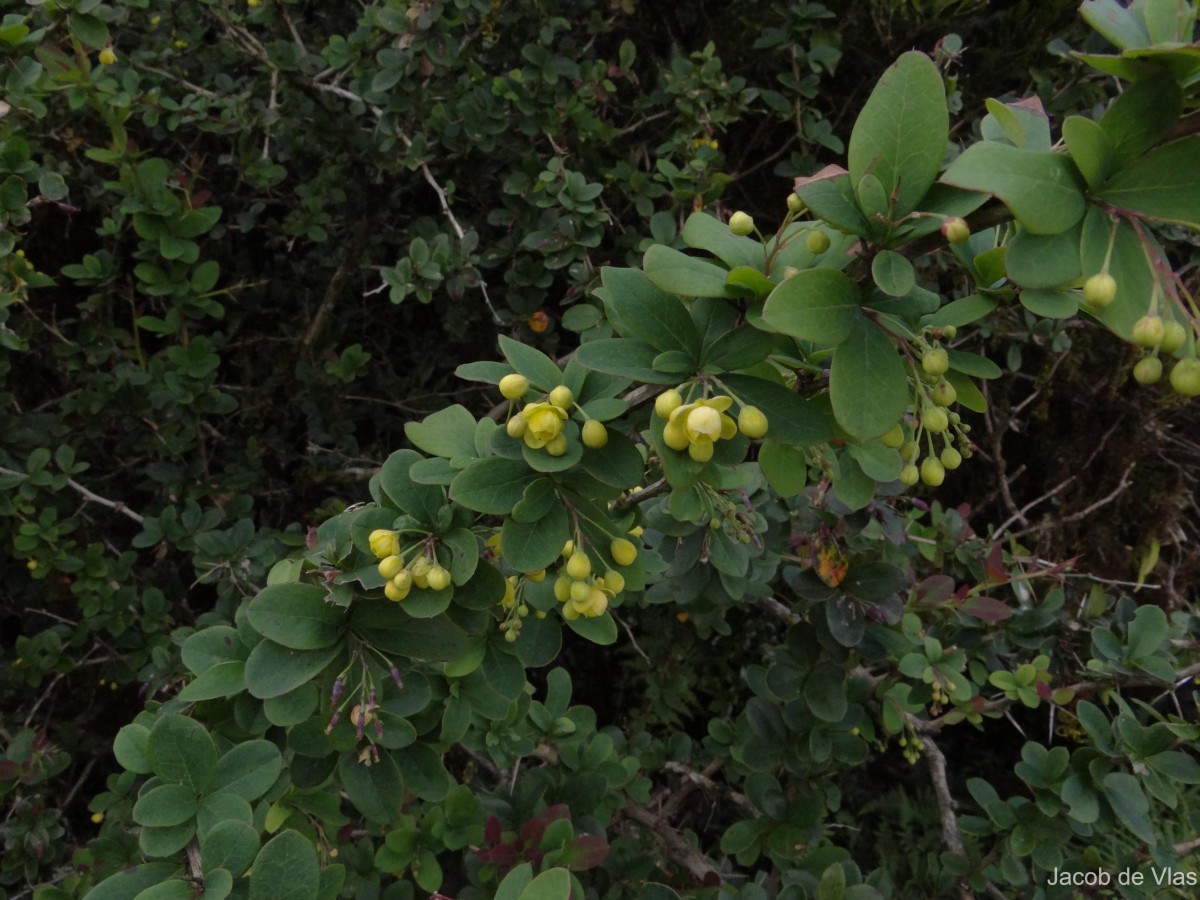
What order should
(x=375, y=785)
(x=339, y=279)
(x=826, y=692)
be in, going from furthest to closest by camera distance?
1. (x=339, y=279)
2. (x=826, y=692)
3. (x=375, y=785)

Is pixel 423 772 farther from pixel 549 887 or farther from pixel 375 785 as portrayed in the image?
pixel 549 887

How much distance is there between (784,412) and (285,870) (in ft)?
2.29

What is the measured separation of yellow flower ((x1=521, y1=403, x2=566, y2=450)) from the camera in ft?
2.59

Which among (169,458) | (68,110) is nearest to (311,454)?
(169,458)

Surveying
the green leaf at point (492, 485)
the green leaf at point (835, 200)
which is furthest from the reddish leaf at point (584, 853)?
the green leaf at point (835, 200)

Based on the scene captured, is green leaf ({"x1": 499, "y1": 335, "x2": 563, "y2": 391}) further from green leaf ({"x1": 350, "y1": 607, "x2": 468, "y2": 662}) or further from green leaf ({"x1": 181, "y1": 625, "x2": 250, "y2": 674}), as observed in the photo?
green leaf ({"x1": 181, "y1": 625, "x2": 250, "y2": 674})

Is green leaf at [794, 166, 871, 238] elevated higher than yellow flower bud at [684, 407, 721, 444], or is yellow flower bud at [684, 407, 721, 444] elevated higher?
green leaf at [794, 166, 871, 238]

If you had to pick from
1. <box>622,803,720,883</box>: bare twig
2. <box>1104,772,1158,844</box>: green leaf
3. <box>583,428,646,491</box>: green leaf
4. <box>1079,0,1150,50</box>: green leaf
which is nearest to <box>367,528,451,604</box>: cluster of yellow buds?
<box>583,428,646,491</box>: green leaf

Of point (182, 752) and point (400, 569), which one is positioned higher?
point (400, 569)

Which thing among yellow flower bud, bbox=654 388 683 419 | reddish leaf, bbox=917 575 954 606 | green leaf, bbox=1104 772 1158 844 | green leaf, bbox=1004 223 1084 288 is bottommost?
green leaf, bbox=1104 772 1158 844

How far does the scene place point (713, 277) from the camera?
2.57ft

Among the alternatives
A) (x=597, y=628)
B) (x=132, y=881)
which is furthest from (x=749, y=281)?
(x=132, y=881)

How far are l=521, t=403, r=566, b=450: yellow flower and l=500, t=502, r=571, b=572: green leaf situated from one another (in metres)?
0.10

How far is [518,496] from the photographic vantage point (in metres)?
0.86
